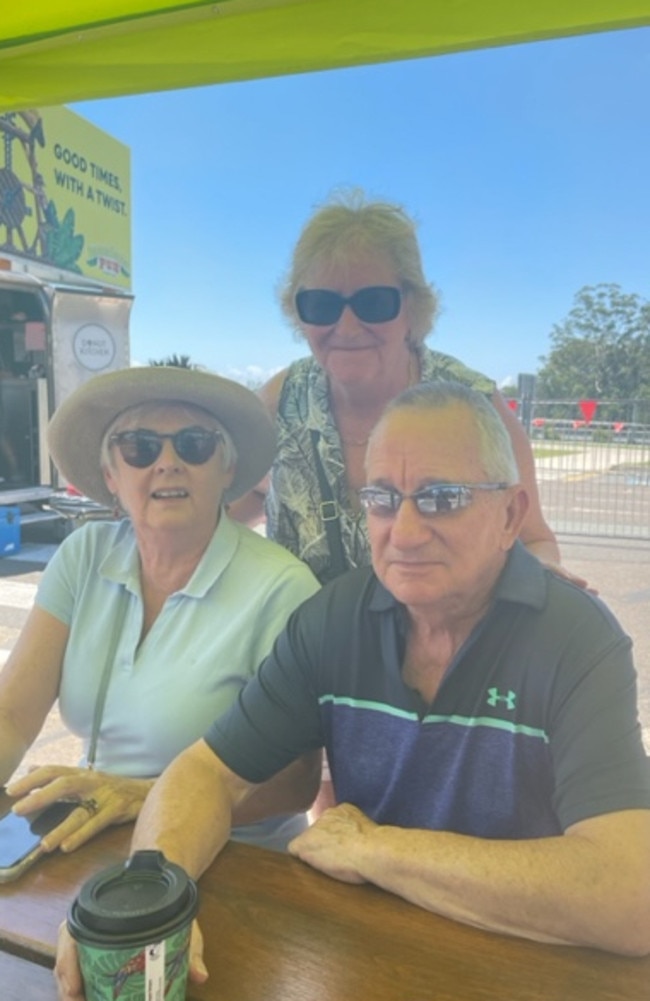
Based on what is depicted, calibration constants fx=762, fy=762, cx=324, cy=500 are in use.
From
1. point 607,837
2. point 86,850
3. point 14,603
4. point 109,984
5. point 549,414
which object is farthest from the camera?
point 14,603

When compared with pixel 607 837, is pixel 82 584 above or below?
above

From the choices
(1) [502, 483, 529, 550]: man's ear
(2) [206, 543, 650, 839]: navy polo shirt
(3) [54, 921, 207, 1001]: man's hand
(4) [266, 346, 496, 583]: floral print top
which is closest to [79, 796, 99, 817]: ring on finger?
(2) [206, 543, 650, 839]: navy polo shirt

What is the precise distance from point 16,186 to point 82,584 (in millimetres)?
868

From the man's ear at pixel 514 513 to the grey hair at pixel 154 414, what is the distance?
594mm

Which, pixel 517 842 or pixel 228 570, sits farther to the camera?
pixel 228 570

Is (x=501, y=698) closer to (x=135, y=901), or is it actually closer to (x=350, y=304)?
(x=135, y=901)

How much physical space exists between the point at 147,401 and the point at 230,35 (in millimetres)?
657

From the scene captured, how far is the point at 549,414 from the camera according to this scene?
1280mm

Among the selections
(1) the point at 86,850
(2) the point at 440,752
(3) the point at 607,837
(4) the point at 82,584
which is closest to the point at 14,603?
(4) the point at 82,584

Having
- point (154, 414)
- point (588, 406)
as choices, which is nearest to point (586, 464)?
point (588, 406)

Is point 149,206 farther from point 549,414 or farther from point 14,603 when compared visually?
point 14,603

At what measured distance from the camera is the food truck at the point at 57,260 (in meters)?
1.56

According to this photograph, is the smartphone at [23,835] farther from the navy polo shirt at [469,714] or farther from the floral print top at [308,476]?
the floral print top at [308,476]

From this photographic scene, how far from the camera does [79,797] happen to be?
124cm
